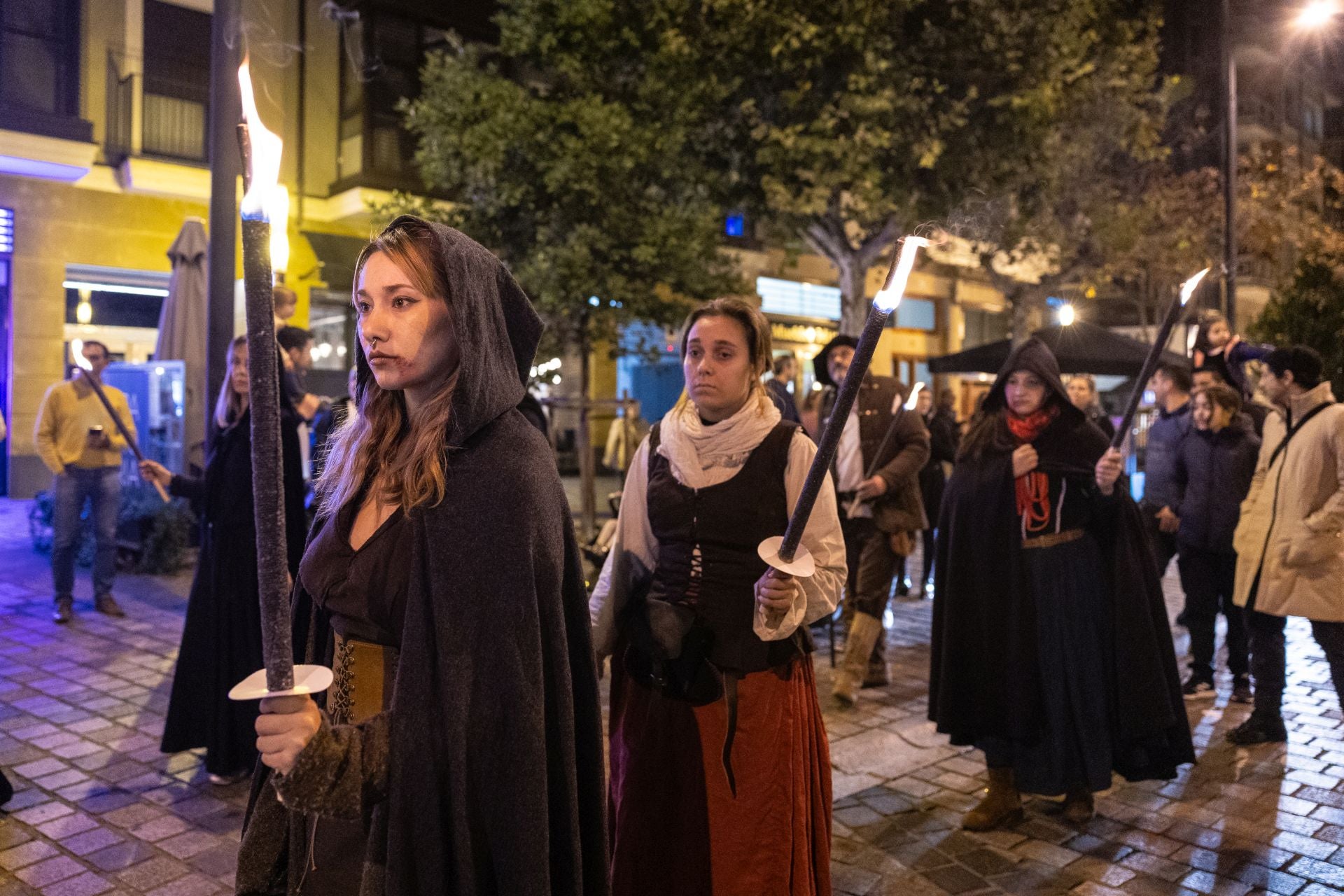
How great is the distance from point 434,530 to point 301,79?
1847 cm

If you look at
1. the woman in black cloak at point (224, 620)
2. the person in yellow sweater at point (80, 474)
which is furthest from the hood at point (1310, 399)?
the person in yellow sweater at point (80, 474)

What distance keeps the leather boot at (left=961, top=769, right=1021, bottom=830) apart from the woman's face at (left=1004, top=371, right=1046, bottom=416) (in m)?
1.61

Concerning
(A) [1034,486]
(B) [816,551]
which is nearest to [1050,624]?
(A) [1034,486]

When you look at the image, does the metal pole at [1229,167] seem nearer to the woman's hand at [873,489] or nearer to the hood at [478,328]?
the woman's hand at [873,489]

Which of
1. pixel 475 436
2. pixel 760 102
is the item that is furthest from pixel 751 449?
pixel 760 102

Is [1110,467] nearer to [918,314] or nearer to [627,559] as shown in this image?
[627,559]

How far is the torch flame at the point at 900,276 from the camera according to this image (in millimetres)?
2041

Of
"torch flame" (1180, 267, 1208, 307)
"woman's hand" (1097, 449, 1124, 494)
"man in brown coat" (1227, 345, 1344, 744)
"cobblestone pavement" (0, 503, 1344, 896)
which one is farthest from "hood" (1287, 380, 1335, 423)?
"torch flame" (1180, 267, 1208, 307)

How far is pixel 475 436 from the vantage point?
1.98 m

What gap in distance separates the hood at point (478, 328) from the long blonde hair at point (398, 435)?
28mm

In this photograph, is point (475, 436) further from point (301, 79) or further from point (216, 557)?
point (301, 79)

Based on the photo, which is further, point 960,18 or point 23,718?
point 960,18

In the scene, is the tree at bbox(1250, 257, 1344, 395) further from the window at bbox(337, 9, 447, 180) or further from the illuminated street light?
the window at bbox(337, 9, 447, 180)

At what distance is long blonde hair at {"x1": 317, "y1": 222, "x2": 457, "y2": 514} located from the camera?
6.37ft
